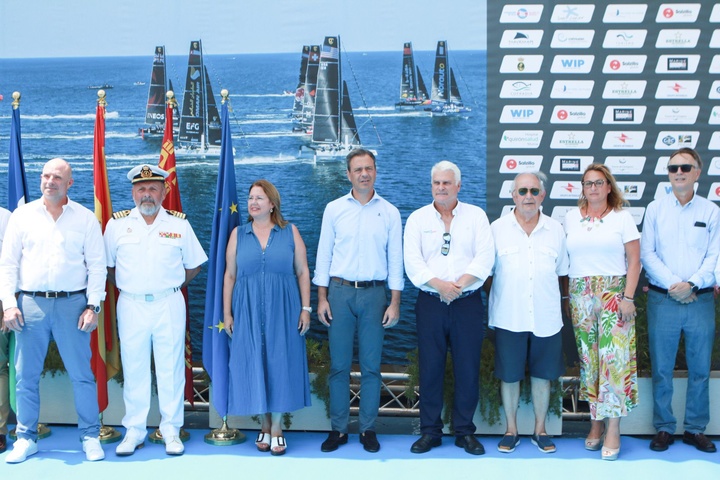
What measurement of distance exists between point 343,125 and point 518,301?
201cm

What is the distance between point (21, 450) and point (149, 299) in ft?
3.46

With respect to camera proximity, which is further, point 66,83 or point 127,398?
point 66,83

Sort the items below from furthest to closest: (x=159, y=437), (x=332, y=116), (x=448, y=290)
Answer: (x=332, y=116)
(x=159, y=437)
(x=448, y=290)

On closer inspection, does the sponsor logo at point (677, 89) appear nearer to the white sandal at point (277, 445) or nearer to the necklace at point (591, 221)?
the necklace at point (591, 221)

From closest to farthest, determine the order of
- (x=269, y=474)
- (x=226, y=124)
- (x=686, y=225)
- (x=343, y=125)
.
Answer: (x=269, y=474) → (x=686, y=225) → (x=226, y=124) → (x=343, y=125)

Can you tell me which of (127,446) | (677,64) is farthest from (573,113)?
(127,446)

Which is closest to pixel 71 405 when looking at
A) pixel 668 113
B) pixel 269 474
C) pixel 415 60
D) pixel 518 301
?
pixel 269 474

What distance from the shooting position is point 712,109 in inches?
197

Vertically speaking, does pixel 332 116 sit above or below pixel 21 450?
above

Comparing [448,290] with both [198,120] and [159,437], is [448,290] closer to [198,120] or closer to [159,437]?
[159,437]

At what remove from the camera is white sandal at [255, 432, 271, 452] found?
13.8 ft

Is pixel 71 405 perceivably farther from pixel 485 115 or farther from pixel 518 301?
pixel 485 115

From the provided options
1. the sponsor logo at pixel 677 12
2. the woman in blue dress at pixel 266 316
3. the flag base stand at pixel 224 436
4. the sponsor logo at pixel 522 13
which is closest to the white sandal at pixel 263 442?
the woman in blue dress at pixel 266 316

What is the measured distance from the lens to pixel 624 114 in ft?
16.5
